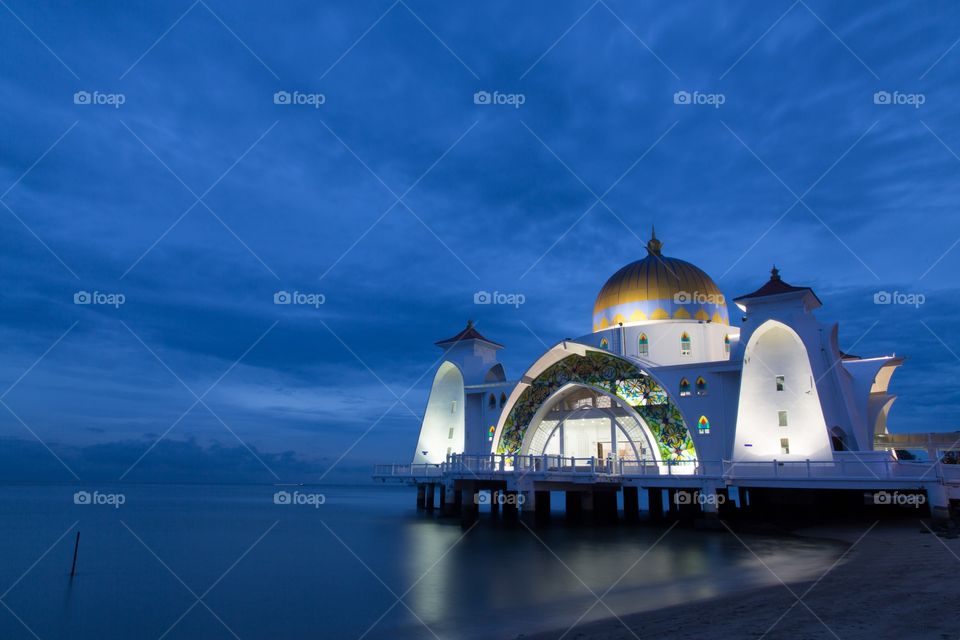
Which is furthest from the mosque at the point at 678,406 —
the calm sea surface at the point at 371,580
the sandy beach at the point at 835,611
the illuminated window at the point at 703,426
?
the sandy beach at the point at 835,611

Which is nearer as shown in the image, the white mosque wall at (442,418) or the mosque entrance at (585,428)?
the mosque entrance at (585,428)

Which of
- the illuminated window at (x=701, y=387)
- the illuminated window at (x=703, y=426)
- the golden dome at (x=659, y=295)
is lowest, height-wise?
the illuminated window at (x=703, y=426)

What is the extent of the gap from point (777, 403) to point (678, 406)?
142 inches

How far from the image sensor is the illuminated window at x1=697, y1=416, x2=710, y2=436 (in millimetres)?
26094

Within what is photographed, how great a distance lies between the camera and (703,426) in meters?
26.2

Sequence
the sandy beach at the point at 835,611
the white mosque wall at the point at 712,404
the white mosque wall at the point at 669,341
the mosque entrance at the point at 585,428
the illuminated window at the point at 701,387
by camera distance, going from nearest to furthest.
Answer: the sandy beach at the point at 835,611, the white mosque wall at the point at 712,404, the illuminated window at the point at 701,387, the mosque entrance at the point at 585,428, the white mosque wall at the point at 669,341

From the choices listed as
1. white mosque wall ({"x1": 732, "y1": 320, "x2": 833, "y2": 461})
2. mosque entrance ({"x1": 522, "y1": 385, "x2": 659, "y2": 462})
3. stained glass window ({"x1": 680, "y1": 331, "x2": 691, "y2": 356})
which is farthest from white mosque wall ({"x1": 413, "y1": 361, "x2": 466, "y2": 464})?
white mosque wall ({"x1": 732, "y1": 320, "x2": 833, "y2": 461})

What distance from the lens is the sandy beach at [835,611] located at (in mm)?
8125

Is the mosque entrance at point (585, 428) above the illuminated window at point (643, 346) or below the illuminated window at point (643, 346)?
below

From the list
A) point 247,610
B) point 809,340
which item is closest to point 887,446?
point 809,340

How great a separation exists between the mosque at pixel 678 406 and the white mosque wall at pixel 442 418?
8cm

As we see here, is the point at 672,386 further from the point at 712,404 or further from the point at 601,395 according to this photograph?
Result: the point at 601,395

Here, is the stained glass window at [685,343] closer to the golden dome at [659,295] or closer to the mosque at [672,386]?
the mosque at [672,386]

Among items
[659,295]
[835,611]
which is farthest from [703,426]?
[835,611]
